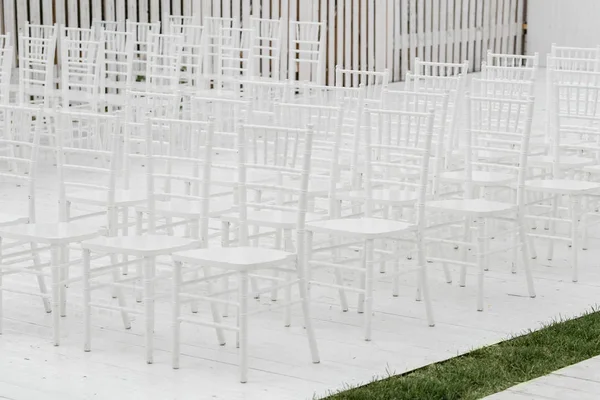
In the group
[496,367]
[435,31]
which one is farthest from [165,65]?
[435,31]

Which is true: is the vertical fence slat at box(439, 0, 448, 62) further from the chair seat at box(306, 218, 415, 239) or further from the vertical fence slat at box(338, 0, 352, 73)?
the chair seat at box(306, 218, 415, 239)

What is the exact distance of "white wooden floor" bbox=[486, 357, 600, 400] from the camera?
14.3 ft

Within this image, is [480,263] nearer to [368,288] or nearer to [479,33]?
[368,288]

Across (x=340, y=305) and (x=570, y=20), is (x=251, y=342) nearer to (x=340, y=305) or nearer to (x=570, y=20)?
(x=340, y=305)

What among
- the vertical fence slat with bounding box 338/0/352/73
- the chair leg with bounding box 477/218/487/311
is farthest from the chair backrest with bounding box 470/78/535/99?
the vertical fence slat with bounding box 338/0/352/73

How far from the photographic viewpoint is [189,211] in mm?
5574

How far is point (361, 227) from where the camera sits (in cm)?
521

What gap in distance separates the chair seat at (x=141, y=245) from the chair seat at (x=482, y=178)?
1987 mm

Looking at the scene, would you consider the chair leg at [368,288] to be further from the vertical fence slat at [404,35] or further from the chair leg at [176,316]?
the vertical fence slat at [404,35]

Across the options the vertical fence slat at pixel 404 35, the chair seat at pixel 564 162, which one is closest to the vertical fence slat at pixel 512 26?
the vertical fence slat at pixel 404 35

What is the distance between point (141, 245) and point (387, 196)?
1468mm

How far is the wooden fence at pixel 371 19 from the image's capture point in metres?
13.1

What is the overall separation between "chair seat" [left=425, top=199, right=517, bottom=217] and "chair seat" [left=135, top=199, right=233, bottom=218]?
0.98 m

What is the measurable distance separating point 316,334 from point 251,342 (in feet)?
0.97
